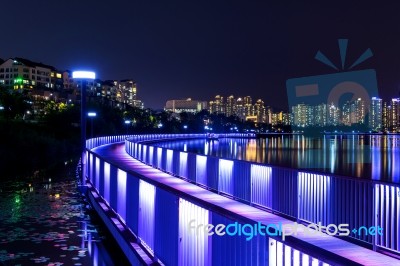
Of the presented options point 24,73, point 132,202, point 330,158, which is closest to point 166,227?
point 132,202

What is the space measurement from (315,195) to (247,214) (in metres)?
1.55

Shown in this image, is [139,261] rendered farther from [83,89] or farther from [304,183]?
[83,89]

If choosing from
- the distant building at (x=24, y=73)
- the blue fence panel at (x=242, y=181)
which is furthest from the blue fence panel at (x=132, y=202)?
the distant building at (x=24, y=73)

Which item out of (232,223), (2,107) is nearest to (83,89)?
(232,223)

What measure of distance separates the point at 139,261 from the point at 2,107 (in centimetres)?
7380

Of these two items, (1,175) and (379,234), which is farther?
(1,175)

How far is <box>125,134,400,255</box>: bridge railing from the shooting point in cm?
941

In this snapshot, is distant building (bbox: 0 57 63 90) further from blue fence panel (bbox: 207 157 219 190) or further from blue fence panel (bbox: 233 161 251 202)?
blue fence panel (bbox: 233 161 251 202)

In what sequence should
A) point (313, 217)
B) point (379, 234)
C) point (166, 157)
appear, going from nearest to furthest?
point (379, 234), point (313, 217), point (166, 157)

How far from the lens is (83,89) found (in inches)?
792

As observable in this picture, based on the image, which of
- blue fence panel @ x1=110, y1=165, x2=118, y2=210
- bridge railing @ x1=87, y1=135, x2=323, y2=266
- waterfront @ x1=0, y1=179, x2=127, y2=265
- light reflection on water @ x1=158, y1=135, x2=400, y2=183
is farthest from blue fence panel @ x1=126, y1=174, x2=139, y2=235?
light reflection on water @ x1=158, y1=135, x2=400, y2=183

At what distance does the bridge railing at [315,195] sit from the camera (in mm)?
9414

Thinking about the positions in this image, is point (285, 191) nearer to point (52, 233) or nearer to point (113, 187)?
point (113, 187)

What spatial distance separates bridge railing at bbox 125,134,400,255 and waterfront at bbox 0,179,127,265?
3.89m
